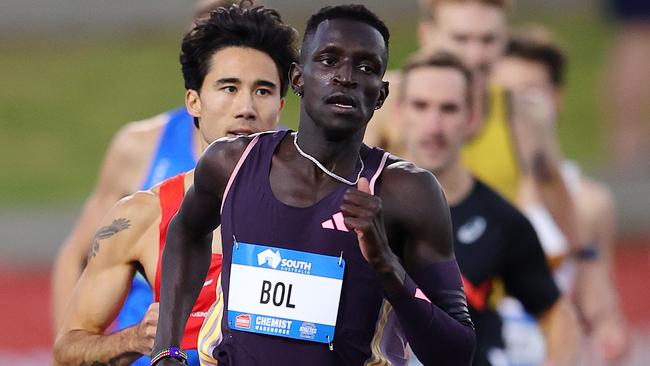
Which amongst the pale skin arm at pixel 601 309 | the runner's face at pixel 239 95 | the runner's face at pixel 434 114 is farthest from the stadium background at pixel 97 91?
the runner's face at pixel 239 95

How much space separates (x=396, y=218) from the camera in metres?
4.38

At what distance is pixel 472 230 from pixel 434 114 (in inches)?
33.2

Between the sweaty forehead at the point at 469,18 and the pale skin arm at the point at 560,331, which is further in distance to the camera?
the sweaty forehead at the point at 469,18

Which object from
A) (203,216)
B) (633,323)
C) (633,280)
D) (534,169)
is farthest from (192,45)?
(633,280)

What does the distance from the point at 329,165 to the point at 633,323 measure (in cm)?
974

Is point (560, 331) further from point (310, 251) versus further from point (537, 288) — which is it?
point (310, 251)

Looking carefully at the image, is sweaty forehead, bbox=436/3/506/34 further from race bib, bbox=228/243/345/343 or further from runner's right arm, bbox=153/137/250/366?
race bib, bbox=228/243/345/343

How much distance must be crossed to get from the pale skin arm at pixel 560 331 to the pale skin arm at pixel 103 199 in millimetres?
1757

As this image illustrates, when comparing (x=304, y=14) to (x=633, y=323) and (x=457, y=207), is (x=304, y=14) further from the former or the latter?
(x=457, y=207)

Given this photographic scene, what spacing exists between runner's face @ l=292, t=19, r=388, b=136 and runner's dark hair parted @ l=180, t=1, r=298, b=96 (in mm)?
1217

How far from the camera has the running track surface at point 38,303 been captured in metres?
12.9

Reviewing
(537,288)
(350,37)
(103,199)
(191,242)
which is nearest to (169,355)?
(191,242)

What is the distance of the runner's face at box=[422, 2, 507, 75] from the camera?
925 cm

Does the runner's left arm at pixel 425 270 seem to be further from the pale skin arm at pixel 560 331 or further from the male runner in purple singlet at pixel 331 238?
the pale skin arm at pixel 560 331
